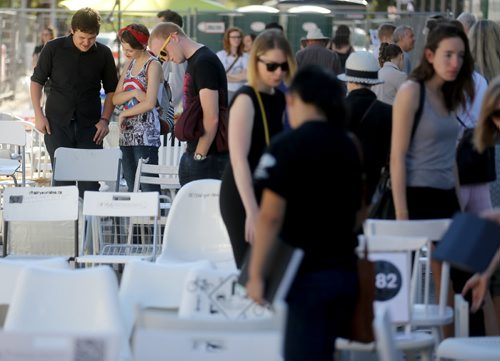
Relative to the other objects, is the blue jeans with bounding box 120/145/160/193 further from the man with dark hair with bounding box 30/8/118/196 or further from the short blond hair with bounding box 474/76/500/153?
the short blond hair with bounding box 474/76/500/153

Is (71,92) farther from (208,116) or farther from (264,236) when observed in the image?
(264,236)

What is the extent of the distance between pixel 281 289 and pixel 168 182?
18.3 feet

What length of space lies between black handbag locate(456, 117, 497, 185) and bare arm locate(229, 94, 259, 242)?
4.23ft

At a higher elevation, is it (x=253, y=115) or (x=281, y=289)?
(x=253, y=115)

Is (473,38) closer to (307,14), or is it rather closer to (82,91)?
(82,91)

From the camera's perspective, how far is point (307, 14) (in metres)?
18.6

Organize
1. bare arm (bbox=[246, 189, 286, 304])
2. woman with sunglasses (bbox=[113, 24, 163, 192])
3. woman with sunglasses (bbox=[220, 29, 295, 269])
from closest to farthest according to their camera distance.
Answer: bare arm (bbox=[246, 189, 286, 304]), woman with sunglasses (bbox=[220, 29, 295, 269]), woman with sunglasses (bbox=[113, 24, 163, 192])

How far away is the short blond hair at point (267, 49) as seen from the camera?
5.85m

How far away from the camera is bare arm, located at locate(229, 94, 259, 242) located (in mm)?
5645

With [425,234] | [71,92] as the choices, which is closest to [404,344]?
[425,234]

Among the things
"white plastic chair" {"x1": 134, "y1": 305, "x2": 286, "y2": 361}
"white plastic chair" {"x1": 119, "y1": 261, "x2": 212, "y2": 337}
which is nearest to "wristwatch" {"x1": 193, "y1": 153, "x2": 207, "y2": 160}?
"white plastic chair" {"x1": 119, "y1": 261, "x2": 212, "y2": 337}

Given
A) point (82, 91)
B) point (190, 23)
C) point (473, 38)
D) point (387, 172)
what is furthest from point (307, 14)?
point (387, 172)

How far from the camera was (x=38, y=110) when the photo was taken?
31.7ft

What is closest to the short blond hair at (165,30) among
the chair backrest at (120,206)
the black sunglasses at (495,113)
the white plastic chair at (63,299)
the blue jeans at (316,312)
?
the chair backrest at (120,206)
